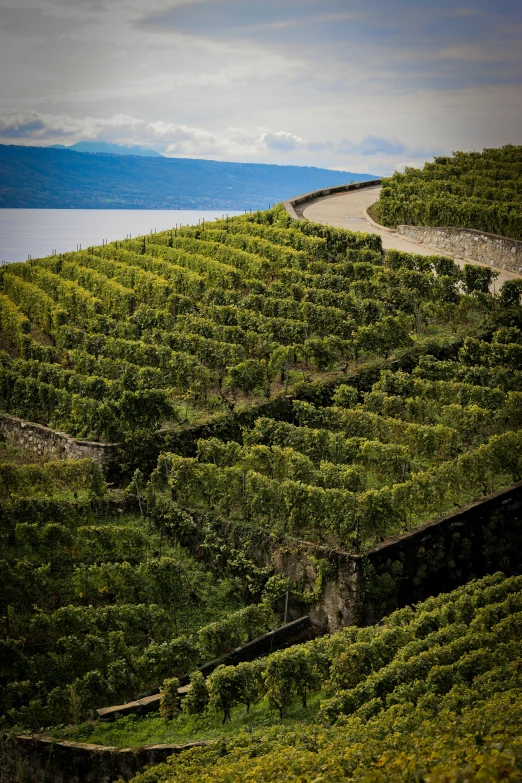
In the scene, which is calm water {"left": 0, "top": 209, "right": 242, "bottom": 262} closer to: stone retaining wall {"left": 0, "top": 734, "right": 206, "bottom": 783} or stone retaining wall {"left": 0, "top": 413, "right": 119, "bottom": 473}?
stone retaining wall {"left": 0, "top": 413, "right": 119, "bottom": 473}

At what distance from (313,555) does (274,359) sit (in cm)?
968

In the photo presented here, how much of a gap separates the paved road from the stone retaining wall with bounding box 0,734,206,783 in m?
23.4

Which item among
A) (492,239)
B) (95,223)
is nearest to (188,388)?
(492,239)

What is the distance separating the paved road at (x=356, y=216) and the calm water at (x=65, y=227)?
157 inches

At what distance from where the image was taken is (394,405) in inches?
985

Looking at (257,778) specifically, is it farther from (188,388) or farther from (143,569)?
(188,388)

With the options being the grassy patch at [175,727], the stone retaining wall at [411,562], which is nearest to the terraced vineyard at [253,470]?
the grassy patch at [175,727]

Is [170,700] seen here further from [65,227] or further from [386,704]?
[65,227]

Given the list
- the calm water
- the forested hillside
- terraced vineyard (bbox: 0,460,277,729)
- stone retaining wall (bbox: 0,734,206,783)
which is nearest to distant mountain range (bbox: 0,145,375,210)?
the calm water

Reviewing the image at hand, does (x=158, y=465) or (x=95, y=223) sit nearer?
(x=158, y=465)

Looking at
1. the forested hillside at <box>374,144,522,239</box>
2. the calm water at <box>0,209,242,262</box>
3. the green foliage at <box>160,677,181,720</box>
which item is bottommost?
the green foliage at <box>160,677,181,720</box>

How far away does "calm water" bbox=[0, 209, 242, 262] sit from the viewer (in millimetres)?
44425

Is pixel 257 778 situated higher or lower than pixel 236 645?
higher

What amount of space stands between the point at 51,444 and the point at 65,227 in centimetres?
2781
